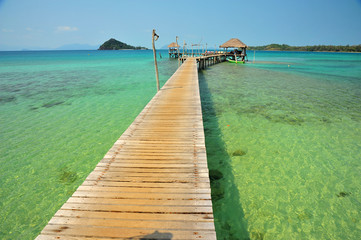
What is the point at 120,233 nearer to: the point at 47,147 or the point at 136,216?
the point at 136,216

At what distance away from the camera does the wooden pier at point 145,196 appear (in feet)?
8.02

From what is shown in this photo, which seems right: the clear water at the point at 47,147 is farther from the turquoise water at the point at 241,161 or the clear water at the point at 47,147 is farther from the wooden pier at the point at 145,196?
the wooden pier at the point at 145,196

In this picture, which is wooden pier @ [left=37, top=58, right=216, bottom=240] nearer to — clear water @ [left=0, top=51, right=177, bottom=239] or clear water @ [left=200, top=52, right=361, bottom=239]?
clear water @ [left=200, top=52, right=361, bottom=239]

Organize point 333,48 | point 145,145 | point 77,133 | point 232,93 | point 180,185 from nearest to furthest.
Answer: point 180,185, point 145,145, point 77,133, point 232,93, point 333,48

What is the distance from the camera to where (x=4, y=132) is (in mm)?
8023

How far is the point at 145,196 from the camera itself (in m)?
3.05

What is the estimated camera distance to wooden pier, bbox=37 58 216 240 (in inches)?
96.2

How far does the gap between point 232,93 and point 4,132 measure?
14.0 meters

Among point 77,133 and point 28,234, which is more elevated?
point 77,133

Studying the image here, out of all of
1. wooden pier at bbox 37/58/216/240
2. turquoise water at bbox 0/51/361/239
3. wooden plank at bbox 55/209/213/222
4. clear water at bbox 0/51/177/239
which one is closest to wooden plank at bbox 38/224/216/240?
wooden pier at bbox 37/58/216/240

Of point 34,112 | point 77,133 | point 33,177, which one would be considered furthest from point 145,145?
point 34,112

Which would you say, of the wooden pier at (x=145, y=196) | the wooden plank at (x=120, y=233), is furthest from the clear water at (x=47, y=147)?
the wooden plank at (x=120, y=233)

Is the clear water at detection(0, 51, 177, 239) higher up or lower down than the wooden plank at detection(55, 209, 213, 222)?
lower down

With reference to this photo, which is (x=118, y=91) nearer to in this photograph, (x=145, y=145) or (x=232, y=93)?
(x=232, y=93)
